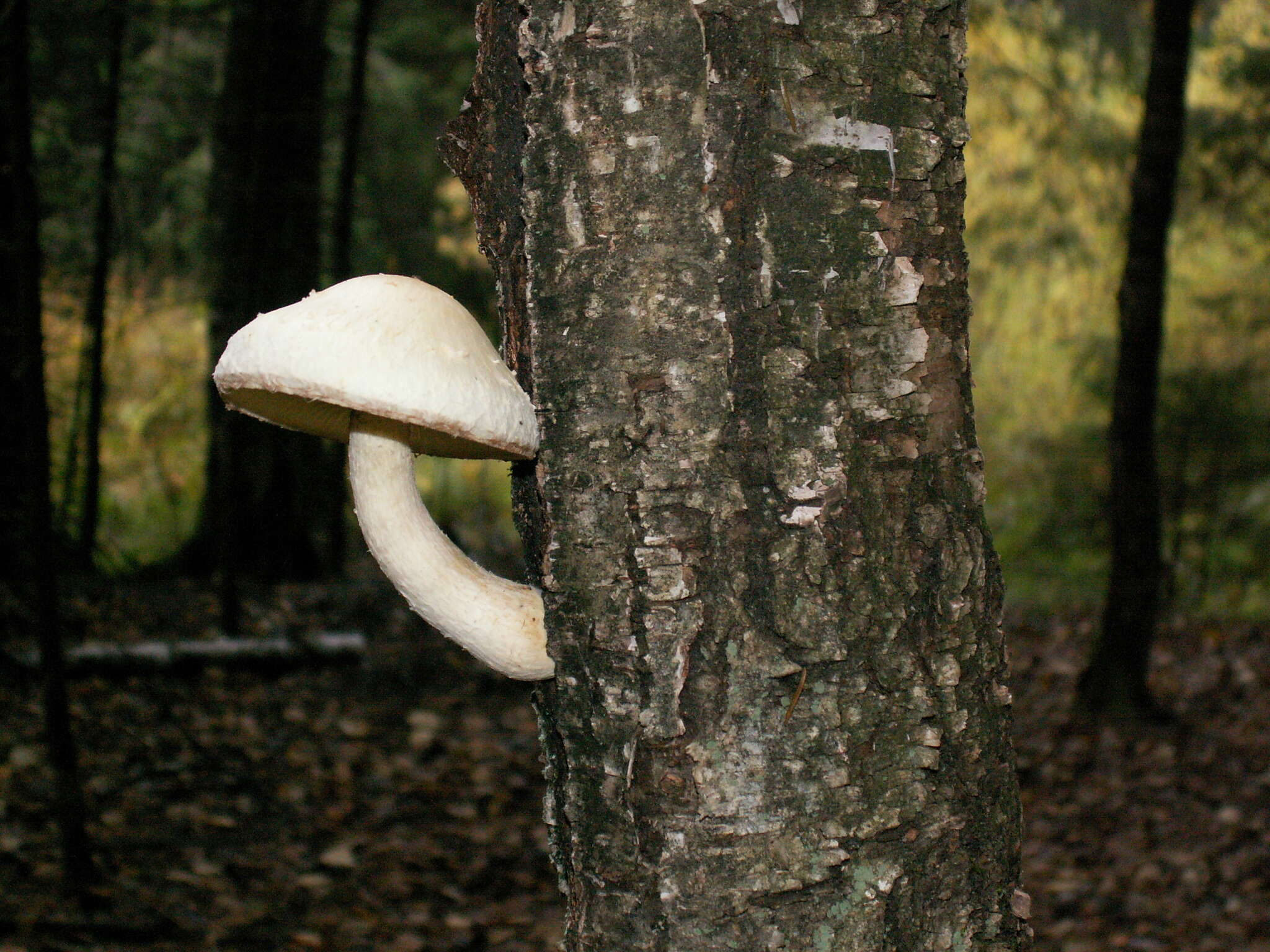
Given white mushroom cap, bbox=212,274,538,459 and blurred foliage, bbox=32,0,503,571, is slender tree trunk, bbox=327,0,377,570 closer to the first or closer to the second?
blurred foliage, bbox=32,0,503,571

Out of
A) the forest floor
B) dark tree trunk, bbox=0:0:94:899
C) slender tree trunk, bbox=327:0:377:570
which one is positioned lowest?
the forest floor

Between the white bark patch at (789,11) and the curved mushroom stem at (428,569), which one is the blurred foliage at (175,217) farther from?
the white bark patch at (789,11)

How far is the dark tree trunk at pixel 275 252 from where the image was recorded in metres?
6.67

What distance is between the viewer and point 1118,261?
938 cm

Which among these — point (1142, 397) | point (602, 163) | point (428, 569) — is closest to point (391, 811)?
point (428, 569)

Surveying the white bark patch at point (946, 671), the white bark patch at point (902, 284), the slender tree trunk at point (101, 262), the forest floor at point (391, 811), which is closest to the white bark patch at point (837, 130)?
the white bark patch at point (902, 284)

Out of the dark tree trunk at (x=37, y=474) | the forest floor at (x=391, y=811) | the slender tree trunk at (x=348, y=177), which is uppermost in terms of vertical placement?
the slender tree trunk at (x=348, y=177)

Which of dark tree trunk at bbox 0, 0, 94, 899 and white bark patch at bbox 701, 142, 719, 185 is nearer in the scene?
white bark patch at bbox 701, 142, 719, 185

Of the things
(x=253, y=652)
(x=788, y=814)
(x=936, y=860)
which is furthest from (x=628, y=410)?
(x=253, y=652)

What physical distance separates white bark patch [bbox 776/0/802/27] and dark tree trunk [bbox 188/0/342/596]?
5821 mm

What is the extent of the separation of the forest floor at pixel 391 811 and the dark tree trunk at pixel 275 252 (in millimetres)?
984

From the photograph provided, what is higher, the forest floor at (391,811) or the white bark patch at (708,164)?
the white bark patch at (708,164)

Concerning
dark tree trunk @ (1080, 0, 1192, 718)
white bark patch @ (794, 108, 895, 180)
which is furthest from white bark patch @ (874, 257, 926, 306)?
dark tree trunk @ (1080, 0, 1192, 718)

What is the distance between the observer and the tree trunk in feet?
3.38
